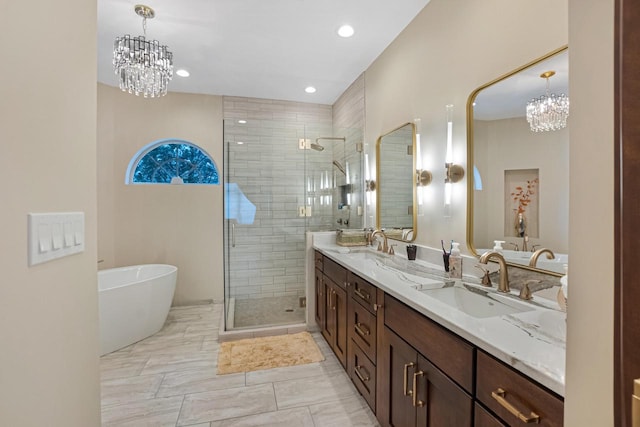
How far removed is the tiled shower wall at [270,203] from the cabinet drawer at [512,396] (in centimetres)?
265

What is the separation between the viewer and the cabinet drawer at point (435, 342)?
95 centimetres

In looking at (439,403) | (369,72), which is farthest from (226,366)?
(369,72)

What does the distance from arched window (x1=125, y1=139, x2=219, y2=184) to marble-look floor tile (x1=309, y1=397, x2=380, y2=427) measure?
3.19 meters

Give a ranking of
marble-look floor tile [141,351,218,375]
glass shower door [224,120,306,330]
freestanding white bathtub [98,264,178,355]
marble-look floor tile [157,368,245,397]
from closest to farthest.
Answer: marble-look floor tile [157,368,245,397] < marble-look floor tile [141,351,218,375] < freestanding white bathtub [98,264,178,355] < glass shower door [224,120,306,330]

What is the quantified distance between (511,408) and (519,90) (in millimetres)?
1411

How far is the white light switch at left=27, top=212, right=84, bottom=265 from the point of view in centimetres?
62

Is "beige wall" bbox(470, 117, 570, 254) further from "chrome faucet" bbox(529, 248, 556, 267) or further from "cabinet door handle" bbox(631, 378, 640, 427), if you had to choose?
"cabinet door handle" bbox(631, 378, 640, 427)

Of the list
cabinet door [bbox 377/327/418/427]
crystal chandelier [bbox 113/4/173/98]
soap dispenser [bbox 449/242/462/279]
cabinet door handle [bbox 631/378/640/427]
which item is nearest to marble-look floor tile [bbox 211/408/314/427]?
cabinet door [bbox 377/327/418/427]

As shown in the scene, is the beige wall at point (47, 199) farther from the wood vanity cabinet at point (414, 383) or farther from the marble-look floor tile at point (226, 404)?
the wood vanity cabinet at point (414, 383)

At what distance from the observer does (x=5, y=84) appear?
54cm

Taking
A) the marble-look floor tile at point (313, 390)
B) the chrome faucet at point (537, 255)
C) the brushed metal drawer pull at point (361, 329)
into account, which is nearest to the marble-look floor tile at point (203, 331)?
the marble-look floor tile at point (313, 390)

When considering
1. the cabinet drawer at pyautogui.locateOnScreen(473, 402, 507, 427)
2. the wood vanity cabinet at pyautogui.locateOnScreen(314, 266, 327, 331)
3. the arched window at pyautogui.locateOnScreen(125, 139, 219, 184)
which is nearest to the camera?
the cabinet drawer at pyautogui.locateOnScreen(473, 402, 507, 427)

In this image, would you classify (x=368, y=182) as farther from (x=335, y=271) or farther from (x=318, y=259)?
(x=335, y=271)

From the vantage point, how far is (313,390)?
2025 mm
